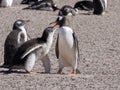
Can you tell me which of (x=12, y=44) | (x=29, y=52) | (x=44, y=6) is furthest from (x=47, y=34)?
(x=44, y=6)

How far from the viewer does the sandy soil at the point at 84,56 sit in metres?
10.1

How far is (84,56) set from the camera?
1389 cm

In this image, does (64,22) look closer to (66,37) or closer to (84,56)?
(66,37)

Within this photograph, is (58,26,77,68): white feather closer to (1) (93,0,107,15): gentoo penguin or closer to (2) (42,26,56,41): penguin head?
(2) (42,26,56,41): penguin head

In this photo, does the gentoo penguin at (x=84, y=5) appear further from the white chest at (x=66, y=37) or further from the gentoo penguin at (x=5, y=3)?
the white chest at (x=66, y=37)

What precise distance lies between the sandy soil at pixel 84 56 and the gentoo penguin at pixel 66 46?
233mm

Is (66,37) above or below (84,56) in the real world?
above

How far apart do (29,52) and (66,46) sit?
657 mm

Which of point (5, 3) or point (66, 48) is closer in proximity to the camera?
point (66, 48)

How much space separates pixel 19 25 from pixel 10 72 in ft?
6.10

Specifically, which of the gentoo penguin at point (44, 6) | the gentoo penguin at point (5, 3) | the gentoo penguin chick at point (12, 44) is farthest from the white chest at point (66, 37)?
the gentoo penguin at point (5, 3)

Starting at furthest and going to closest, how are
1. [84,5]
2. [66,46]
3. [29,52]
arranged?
1. [84,5]
2. [66,46]
3. [29,52]

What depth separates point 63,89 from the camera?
966cm

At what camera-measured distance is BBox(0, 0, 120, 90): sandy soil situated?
397 inches
